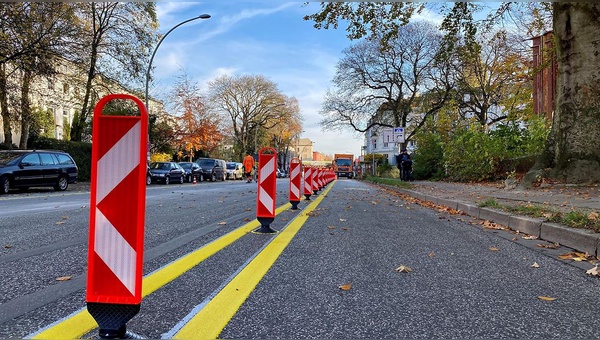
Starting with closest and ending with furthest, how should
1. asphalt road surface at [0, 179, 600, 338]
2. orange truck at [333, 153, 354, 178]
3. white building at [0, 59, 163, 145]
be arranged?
asphalt road surface at [0, 179, 600, 338], white building at [0, 59, 163, 145], orange truck at [333, 153, 354, 178]

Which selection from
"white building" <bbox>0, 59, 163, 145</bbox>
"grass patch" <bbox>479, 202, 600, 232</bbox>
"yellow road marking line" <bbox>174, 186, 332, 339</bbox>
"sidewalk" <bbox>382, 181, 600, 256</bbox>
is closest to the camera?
"yellow road marking line" <bbox>174, 186, 332, 339</bbox>

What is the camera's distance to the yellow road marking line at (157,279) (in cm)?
221

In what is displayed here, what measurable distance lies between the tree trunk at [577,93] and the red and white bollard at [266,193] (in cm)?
858

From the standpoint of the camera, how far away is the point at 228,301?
2777mm

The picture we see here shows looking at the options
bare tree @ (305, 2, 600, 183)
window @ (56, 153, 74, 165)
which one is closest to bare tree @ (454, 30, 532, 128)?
bare tree @ (305, 2, 600, 183)

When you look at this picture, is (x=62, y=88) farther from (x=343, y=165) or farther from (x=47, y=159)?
(x=343, y=165)

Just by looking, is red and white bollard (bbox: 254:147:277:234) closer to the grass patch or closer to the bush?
the grass patch

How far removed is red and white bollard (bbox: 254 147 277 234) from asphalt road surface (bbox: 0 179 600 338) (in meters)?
0.29

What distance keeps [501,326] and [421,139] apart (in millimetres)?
23988

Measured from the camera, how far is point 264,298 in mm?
2877

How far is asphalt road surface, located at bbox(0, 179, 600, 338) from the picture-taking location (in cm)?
239

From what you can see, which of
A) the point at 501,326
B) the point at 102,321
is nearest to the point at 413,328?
the point at 501,326

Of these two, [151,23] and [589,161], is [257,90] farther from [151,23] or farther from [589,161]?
[589,161]

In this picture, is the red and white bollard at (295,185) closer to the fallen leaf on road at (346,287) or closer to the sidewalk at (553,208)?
the sidewalk at (553,208)
